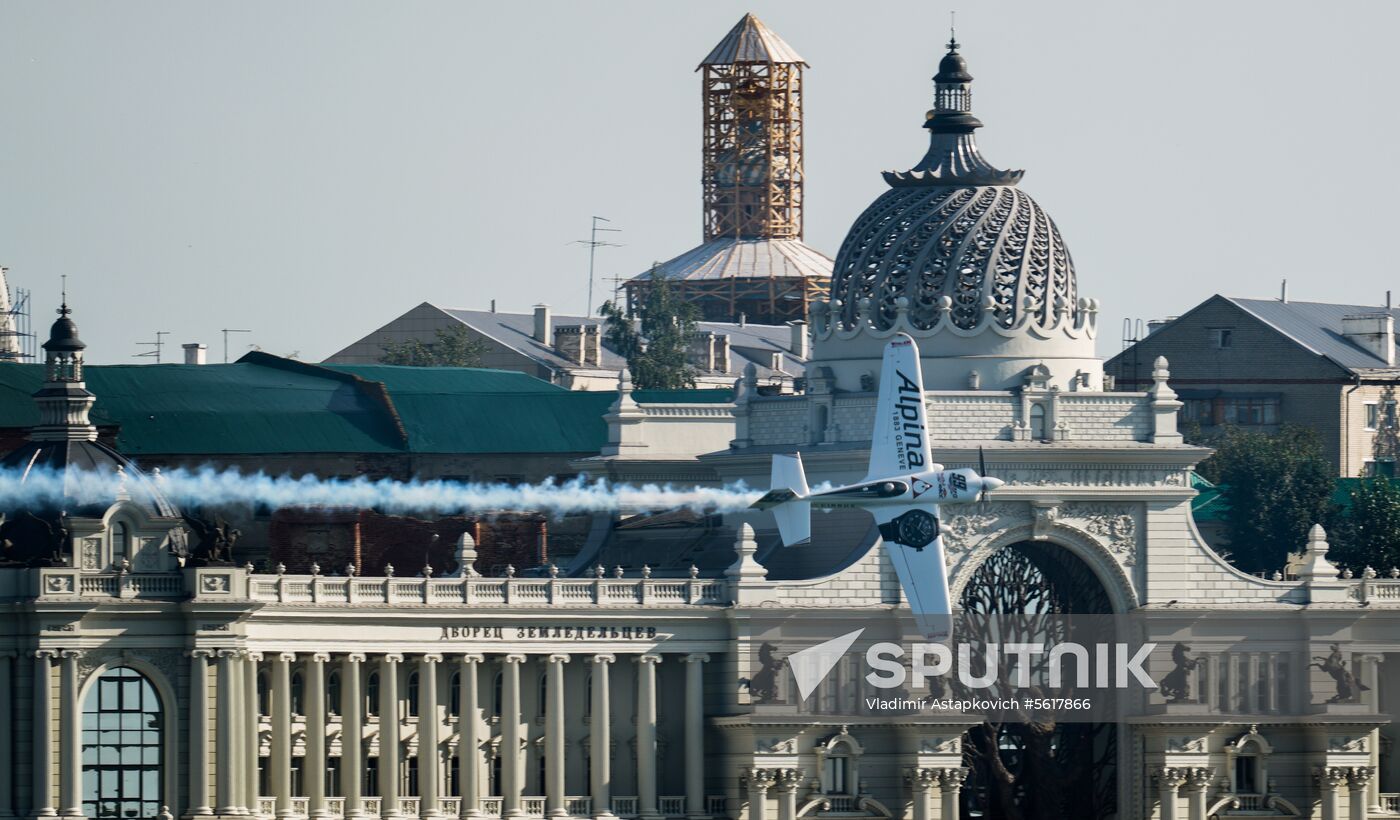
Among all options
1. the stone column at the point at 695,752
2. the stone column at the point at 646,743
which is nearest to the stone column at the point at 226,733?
the stone column at the point at 646,743

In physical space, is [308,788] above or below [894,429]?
below

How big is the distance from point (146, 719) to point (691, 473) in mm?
31001

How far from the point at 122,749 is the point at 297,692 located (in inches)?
334

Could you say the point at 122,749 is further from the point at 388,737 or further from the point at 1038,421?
the point at 1038,421

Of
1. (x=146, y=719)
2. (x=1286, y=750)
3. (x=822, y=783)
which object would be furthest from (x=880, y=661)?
(x=146, y=719)

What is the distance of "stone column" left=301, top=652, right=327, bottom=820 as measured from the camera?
15912 cm

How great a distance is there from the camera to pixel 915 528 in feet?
541

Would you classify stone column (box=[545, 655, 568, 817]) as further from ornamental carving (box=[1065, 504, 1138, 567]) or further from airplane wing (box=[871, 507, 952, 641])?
ornamental carving (box=[1065, 504, 1138, 567])

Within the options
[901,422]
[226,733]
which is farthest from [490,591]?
[901,422]

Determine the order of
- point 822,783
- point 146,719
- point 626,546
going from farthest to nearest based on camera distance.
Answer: point 626,546
point 822,783
point 146,719

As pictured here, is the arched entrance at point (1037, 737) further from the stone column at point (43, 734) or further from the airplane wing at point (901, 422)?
the stone column at point (43, 734)

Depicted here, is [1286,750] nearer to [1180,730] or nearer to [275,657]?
[1180,730]

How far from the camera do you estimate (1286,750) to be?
6757 inches

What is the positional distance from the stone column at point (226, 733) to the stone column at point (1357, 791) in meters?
42.4
